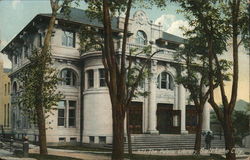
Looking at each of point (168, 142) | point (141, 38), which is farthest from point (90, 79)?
point (168, 142)

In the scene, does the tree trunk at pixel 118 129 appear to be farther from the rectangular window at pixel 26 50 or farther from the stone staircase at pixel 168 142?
the rectangular window at pixel 26 50

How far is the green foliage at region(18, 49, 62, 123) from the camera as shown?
31.6ft

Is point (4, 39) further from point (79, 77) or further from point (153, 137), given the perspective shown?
point (153, 137)

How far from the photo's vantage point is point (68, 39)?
31.3ft

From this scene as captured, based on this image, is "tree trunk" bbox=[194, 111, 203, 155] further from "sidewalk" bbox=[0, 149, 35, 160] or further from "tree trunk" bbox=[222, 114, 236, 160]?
"sidewalk" bbox=[0, 149, 35, 160]

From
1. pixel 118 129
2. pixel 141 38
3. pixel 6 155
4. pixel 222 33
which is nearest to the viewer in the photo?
pixel 222 33

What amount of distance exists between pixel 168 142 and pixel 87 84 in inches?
135

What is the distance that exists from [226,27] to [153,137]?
145 inches

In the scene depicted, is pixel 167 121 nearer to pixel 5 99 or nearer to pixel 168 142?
pixel 168 142

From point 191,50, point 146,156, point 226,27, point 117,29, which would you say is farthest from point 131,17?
point 146,156

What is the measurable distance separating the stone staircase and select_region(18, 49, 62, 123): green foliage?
1.85 m

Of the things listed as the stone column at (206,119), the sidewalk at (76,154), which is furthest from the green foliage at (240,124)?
the sidewalk at (76,154)

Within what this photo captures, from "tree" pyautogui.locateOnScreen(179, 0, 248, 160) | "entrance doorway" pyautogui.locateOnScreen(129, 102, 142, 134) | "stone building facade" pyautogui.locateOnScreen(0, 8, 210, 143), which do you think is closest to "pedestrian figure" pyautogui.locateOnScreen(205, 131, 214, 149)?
"stone building facade" pyautogui.locateOnScreen(0, 8, 210, 143)

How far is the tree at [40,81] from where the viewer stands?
9.60 meters
